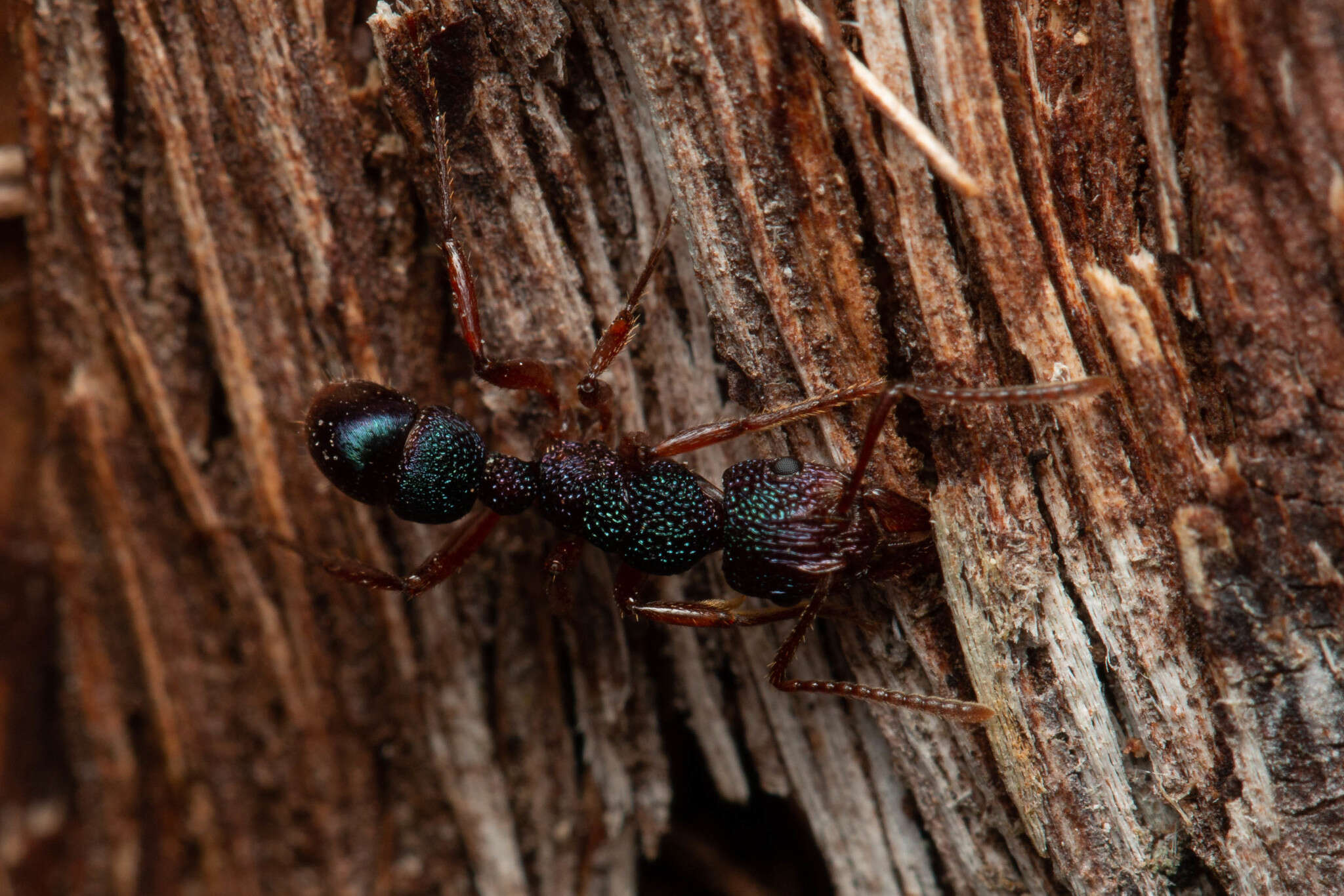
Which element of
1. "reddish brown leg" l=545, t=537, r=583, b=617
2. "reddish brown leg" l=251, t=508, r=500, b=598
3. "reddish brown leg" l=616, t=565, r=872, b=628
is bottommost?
"reddish brown leg" l=616, t=565, r=872, b=628

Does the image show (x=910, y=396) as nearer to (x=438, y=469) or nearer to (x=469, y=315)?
(x=469, y=315)

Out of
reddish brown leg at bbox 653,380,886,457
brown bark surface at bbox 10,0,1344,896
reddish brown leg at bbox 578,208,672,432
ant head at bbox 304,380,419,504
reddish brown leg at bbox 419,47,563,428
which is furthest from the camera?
ant head at bbox 304,380,419,504

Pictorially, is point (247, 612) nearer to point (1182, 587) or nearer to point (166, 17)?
point (166, 17)

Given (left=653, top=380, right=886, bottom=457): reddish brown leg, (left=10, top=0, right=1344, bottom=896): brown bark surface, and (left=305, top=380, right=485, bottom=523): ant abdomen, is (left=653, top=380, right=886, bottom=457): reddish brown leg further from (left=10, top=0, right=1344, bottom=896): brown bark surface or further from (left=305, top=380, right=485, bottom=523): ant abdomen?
(left=305, top=380, right=485, bottom=523): ant abdomen

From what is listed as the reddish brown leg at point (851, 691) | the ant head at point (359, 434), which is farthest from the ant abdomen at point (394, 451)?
the reddish brown leg at point (851, 691)

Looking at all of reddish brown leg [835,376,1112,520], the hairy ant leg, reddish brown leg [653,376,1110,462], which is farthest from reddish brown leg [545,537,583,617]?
reddish brown leg [835,376,1112,520]

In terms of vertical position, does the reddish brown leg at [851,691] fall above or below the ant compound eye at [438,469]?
below

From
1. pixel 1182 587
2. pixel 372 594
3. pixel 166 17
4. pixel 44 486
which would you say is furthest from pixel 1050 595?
pixel 44 486

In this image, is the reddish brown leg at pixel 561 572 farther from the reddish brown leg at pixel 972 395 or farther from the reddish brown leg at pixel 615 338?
the reddish brown leg at pixel 972 395
